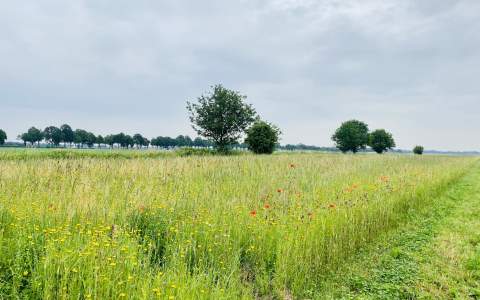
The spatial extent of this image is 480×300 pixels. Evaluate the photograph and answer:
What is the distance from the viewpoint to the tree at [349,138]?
7788 cm

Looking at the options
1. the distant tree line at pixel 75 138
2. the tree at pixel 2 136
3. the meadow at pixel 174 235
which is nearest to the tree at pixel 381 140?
the distant tree line at pixel 75 138

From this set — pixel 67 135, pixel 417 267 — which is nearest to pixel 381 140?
pixel 417 267

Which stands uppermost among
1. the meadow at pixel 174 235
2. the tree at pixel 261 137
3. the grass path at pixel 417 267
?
the tree at pixel 261 137

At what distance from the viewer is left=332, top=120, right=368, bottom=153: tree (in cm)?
7788

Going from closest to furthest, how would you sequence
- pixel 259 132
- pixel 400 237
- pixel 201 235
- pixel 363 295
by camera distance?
pixel 363 295 < pixel 201 235 < pixel 400 237 < pixel 259 132

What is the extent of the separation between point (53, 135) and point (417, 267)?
5047 inches

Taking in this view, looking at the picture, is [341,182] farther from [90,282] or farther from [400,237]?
[90,282]

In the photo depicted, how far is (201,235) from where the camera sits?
4.97 meters

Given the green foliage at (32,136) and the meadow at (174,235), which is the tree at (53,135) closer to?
the green foliage at (32,136)

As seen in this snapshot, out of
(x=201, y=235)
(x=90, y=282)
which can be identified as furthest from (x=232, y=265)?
(x=90, y=282)

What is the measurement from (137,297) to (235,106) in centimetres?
3926

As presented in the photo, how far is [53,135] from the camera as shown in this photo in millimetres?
109125

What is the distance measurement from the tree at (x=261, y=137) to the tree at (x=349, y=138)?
4537cm

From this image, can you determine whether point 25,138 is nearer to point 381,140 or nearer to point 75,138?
point 75,138
